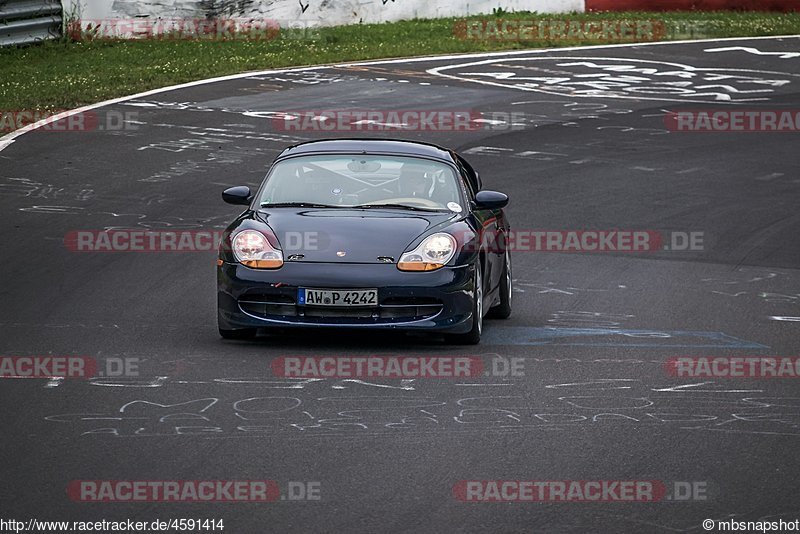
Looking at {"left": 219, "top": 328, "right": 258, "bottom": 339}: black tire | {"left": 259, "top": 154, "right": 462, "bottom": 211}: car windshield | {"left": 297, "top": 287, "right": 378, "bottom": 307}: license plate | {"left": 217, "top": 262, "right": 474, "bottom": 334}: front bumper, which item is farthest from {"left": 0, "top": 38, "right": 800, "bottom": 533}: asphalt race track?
{"left": 259, "top": 154, "right": 462, "bottom": 211}: car windshield

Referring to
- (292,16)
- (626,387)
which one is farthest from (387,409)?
(292,16)

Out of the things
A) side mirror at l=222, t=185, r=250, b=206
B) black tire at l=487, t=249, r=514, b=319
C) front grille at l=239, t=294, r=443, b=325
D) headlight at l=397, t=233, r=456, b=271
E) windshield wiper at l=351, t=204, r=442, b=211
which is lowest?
black tire at l=487, t=249, r=514, b=319

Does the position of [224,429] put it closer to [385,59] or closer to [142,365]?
[142,365]

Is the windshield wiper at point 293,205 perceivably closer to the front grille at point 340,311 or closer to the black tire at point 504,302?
the front grille at point 340,311

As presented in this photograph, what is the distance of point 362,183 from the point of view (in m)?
11.2

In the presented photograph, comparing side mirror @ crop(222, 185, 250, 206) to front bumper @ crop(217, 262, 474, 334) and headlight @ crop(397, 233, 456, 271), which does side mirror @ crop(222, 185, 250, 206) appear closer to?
front bumper @ crop(217, 262, 474, 334)

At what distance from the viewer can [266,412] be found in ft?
26.8

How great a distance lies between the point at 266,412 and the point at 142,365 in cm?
154

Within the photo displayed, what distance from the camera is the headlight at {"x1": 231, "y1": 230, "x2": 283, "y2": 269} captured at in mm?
10195

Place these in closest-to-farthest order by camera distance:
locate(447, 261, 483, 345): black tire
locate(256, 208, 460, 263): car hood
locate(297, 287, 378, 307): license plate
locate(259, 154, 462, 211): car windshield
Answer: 1. locate(297, 287, 378, 307): license plate
2. locate(256, 208, 460, 263): car hood
3. locate(447, 261, 483, 345): black tire
4. locate(259, 154, 462, 211): car windshield

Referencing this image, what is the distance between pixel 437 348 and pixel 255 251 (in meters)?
1.37

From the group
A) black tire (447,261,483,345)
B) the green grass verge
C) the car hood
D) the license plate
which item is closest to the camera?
the license plate

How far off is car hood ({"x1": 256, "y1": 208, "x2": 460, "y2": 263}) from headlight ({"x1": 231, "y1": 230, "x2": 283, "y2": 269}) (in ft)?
0.26

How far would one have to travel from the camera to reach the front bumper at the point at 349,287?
10016 mm
